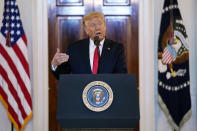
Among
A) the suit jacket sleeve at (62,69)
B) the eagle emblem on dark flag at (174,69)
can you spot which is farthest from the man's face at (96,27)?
the eagle emblem on dark flag at (174,69)

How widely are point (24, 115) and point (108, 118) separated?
6.93ft

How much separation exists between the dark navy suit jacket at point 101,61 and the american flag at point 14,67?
971 millimetres

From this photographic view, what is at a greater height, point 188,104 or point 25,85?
point 25,85

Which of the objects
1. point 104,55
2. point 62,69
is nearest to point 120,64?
point 104,55

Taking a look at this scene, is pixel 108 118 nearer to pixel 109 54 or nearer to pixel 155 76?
pixel 109 54

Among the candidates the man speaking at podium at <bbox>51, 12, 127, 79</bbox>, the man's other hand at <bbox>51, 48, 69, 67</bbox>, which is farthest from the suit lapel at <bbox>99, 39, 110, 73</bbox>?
the man's other hand at <bbox>51, 48, 69, 67</bbox>

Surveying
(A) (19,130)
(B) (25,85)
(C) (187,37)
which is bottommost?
(A) (19,130)

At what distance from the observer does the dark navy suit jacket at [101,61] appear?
2.51m

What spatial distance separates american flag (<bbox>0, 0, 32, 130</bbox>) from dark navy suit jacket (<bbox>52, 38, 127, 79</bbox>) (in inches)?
38.2

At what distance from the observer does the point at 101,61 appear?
97.3 inches

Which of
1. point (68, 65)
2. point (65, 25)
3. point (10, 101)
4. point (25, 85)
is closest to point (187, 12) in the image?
point (65, 25)

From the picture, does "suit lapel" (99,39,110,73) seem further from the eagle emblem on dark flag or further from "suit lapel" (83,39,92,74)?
the eagle emblem on dark flag

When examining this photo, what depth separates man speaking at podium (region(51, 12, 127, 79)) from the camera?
2.53m

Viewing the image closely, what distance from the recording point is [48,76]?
3.88 m
